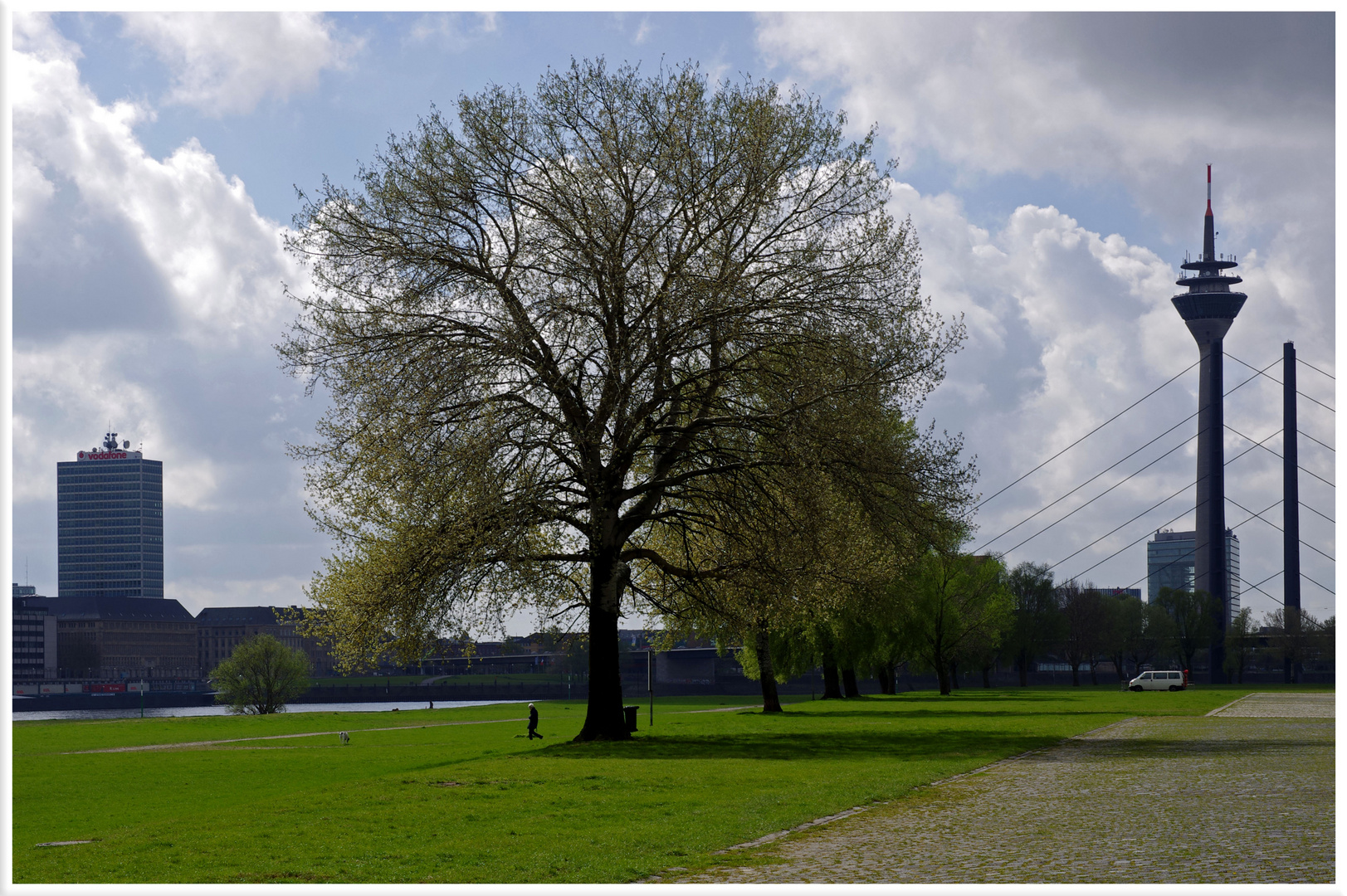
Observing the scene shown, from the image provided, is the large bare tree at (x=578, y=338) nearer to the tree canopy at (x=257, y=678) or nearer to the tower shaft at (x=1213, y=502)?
the tree canopy at (x=257, y=678)

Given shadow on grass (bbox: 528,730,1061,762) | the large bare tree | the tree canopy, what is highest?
the large bare tree

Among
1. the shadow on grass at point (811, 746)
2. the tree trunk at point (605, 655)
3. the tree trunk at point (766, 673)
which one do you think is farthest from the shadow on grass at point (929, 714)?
the tree trunk at point (605, 655)

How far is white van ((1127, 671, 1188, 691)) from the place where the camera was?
304ft

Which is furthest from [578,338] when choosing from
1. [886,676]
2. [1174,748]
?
[886,676]

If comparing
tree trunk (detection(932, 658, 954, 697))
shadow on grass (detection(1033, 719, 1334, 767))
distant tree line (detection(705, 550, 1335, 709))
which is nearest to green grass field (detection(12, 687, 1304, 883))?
shadow on grass (detection(1033, 719, 1334, 767))

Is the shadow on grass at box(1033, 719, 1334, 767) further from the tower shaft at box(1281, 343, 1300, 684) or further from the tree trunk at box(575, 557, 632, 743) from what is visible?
the tower shaft at box(1281, 343, 1300, 684)

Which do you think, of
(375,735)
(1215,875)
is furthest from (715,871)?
(375,735)

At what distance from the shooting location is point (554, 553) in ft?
97.0

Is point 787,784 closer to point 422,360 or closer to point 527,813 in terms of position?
point 527,813

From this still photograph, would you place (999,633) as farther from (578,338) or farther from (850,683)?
(578,338)

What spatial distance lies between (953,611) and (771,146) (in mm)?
49580

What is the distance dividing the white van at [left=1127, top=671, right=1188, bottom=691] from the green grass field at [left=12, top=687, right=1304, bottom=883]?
180ft

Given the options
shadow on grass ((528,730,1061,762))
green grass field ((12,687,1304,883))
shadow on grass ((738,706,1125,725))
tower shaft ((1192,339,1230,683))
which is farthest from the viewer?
tower shaft ((1192,339,1230,683))

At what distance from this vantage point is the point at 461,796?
62.8 ft
